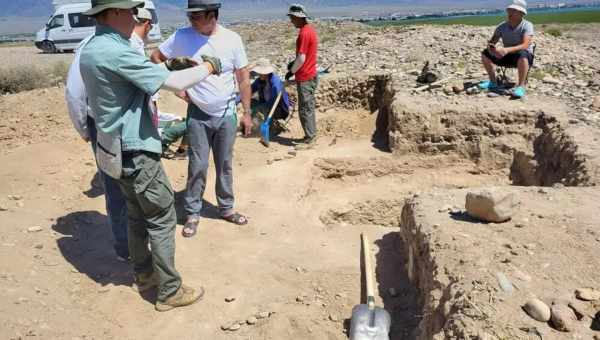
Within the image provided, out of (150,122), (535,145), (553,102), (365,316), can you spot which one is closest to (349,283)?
(365,316)

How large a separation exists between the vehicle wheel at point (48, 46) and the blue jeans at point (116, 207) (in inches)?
743

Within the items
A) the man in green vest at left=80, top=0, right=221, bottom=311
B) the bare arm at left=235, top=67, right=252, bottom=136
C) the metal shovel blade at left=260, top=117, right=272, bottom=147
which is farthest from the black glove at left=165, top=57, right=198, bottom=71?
the metal shovel blade at left=260, top=117, right=272, bottom=147

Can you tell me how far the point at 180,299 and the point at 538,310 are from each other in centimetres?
222

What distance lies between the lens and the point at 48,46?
782 inches

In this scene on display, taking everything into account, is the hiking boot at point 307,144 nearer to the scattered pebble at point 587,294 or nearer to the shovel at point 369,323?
the shovel at point 369,323

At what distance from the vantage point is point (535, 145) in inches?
232

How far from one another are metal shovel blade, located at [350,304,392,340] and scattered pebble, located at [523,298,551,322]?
843 mm

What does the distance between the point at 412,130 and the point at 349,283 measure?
3160 millimetres

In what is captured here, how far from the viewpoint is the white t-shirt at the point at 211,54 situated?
3914 mm

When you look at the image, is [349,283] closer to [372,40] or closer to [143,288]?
[143,288]

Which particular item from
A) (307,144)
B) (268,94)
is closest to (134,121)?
(307,144)

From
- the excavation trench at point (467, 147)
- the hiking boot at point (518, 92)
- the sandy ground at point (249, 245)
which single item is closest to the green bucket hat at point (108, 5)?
the sandy ground at point (249, 245)

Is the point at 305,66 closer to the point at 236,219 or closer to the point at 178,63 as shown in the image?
the point at 236,219

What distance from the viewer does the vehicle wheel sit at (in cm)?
1969
